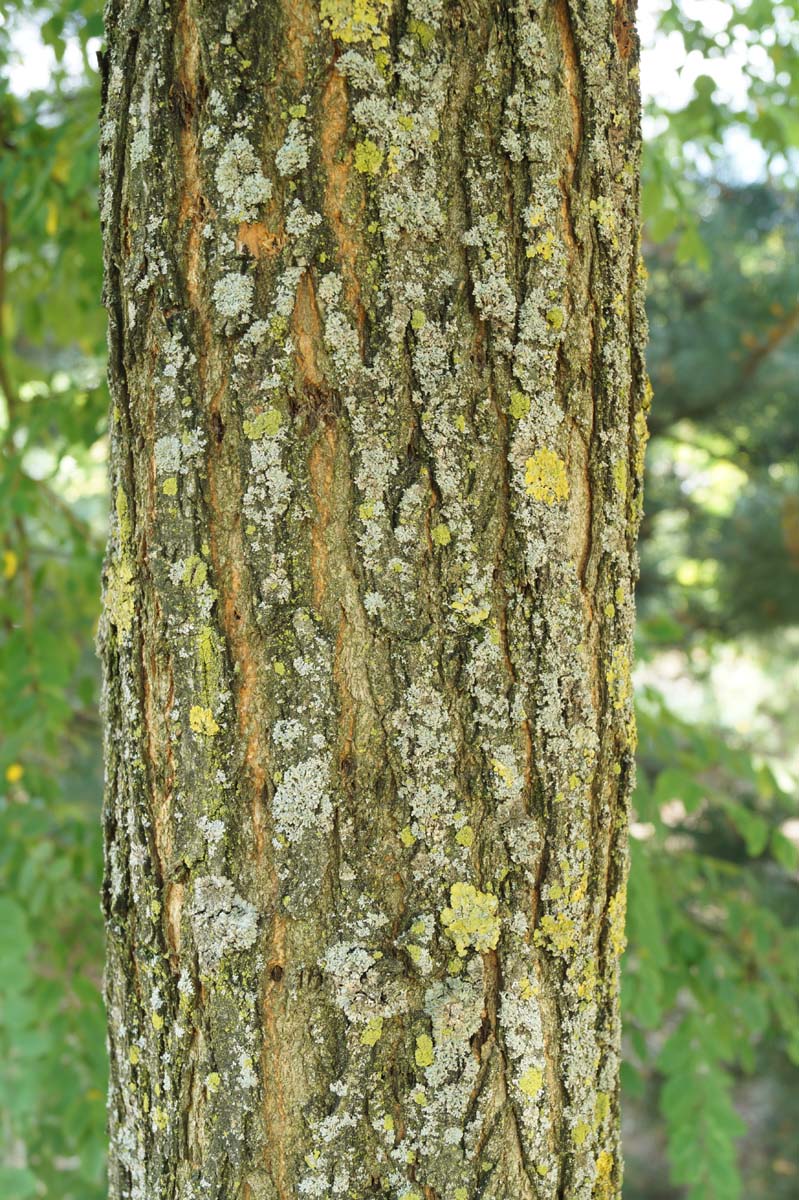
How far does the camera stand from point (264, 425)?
0.81m

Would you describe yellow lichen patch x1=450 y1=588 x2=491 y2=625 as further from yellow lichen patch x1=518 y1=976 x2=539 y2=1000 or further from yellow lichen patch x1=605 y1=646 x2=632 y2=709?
yellow lichen patch x1=518 y1=976 x2=539 y2=1000

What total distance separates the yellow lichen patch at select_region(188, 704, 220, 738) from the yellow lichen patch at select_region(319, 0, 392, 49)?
1.79 ft

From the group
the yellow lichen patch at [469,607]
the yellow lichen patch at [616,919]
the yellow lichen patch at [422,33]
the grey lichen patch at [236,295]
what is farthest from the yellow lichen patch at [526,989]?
the yellow lichen patch at [422,33]

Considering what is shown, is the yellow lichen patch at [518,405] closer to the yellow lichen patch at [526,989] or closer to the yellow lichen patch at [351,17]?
the yellow lichen patch at [351,17]

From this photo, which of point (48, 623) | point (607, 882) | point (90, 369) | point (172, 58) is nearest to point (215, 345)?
point (172, 58)

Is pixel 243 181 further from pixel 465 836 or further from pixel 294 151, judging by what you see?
pixel 465 836

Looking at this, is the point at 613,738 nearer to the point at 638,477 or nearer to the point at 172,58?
the point at 638,477

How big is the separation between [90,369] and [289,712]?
374 centimetres

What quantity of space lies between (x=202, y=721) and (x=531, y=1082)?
424mm

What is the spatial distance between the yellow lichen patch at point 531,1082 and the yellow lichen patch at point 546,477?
49 centimetres

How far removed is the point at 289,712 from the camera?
822mm

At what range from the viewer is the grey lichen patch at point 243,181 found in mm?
803

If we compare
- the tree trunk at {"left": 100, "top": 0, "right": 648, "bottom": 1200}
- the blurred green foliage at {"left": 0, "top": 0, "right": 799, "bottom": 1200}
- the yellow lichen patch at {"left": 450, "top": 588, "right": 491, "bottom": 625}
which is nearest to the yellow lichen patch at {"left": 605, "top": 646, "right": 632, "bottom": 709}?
the tree trunk at {"left": 100, "top": 0, "right": 648, "bottom": 1200}

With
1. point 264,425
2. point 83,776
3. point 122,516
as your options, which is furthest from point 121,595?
point 83,776
